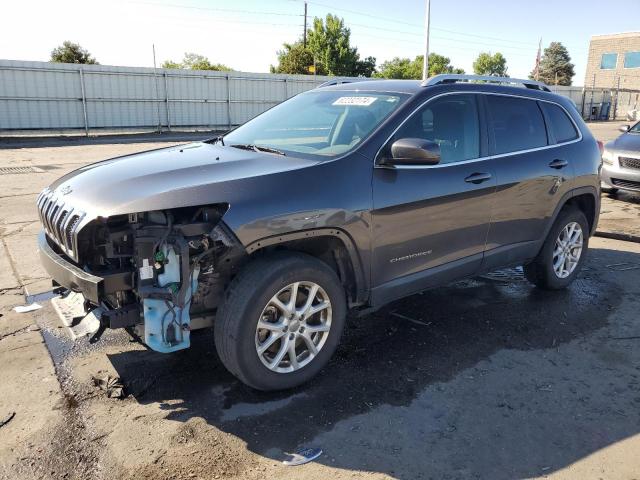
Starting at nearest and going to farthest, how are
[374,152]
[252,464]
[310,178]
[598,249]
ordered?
1. [252,464]
2. [310,178]
3. [374,152]
4. [598,249]

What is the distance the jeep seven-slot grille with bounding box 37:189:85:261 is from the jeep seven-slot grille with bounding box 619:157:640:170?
947 cm

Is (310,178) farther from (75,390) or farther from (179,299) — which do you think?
(75,390)

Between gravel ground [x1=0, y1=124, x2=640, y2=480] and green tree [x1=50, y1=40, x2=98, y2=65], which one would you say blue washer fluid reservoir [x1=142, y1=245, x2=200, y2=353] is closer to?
gravel ground [x1=0, y1=124, x2=640, y2=480]

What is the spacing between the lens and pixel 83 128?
2194 cm

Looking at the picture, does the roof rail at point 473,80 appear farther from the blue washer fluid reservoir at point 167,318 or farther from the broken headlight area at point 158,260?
the blue washer fluid reservoir at point 167,318

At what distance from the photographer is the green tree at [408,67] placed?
61.8 meters

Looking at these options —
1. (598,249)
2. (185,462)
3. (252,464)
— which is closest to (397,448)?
(252,464)

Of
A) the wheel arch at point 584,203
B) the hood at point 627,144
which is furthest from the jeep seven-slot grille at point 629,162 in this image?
the wheel arch at point 584,203

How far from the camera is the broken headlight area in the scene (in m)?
2.86

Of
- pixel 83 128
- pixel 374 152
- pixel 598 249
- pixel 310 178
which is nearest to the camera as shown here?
pixel 310 178

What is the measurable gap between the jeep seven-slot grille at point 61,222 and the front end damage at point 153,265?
0.22ft


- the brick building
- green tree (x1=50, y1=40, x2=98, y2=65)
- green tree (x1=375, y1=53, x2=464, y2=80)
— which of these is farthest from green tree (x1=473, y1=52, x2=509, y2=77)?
green tree (x1=50, y1=40, x2=98, y2=65)

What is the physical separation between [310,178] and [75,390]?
193cm

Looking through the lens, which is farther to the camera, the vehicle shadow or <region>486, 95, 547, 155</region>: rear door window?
<region>486, 95, 547, 155</region>: rear door window
